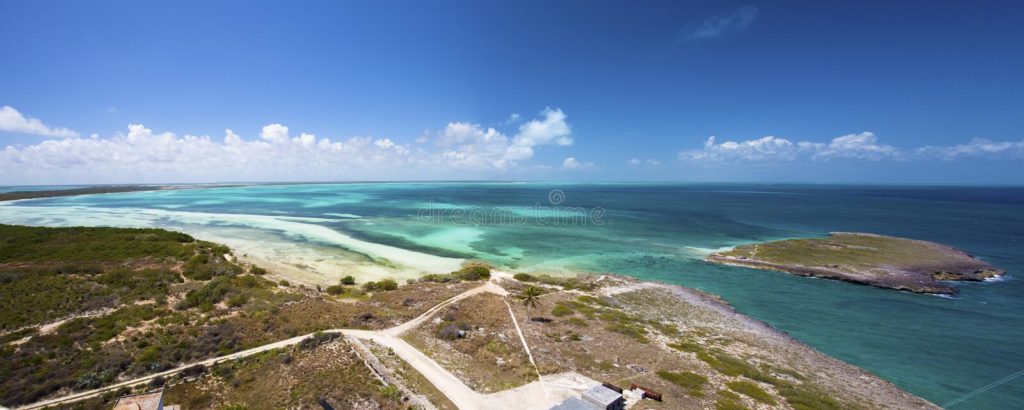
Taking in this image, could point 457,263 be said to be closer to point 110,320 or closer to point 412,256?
point 412,256

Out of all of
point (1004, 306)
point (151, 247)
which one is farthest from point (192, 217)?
point (1004, 306)

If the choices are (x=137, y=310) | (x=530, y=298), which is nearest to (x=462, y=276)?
(x=530, y=298)

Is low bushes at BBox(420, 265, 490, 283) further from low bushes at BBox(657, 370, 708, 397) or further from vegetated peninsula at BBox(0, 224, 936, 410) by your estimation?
low bushes at BBox(657, 370, 708, 397)

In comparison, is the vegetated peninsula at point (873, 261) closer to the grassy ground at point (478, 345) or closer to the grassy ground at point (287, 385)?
the grassy ground at point (478, 345)

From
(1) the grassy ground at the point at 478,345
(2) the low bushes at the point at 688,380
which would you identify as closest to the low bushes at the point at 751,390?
(2) the low bushes at the point at 688,380

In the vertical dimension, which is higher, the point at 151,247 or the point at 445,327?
the point at 151,247

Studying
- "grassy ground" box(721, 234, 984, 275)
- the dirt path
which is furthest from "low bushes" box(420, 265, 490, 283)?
"grassy ground" box(721, 234, 984, 275)
